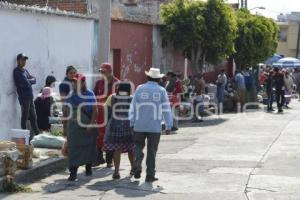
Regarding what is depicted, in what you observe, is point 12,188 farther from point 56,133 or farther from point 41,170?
point 56,133

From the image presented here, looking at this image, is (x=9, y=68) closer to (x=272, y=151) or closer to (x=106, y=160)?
(x=106, y=160)

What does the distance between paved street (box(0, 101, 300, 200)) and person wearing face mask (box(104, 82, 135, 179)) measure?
476mm

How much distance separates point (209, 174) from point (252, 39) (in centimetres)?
1883

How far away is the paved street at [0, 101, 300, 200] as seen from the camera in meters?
9.13

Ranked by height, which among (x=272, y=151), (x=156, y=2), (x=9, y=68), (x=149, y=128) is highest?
(x=156, y=2)

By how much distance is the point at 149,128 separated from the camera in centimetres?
996

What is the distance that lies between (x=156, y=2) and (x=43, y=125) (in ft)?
55.7

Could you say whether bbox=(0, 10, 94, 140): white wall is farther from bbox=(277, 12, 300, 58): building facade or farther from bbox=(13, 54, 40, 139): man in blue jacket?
bbox=(277, 12, 300, 58): building facade

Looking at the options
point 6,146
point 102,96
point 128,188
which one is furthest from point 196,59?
point 6,146

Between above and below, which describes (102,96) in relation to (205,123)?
above

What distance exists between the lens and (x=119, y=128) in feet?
34.1

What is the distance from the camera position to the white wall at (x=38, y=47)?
12.4 metres

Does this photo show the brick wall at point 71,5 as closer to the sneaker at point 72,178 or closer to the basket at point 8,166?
the sneaker at point 72,178

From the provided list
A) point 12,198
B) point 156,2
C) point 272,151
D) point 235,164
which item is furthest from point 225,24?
point 12,198
